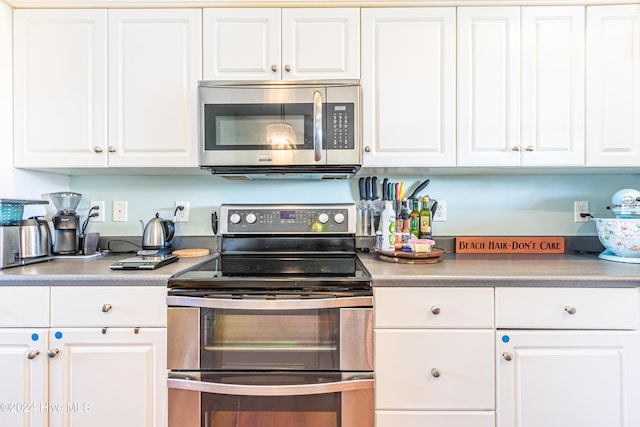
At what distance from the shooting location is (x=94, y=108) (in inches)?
62.3

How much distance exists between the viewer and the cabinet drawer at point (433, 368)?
4.07 feet

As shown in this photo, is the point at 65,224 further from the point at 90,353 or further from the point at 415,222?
the point at 415,222

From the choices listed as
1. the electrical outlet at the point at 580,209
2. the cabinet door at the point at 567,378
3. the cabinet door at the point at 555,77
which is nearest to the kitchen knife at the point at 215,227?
the cabinet door at the point at 567,378

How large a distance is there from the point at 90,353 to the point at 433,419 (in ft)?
4.11

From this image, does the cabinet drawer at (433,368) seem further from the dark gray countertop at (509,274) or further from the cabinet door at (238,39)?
the cabinet door at (238,39)

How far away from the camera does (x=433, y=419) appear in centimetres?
125

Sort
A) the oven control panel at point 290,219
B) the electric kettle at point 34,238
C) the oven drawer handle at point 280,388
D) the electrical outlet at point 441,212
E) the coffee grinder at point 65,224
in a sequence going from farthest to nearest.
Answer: the electrical outlet at point 441,212 → the oven control panel at point 290,219 → the coffee grinder at point 65,224 → the electric kettle at point 34,238 → the oven drawer handle at point 280,388

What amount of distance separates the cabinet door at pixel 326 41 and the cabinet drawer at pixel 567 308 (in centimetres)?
112

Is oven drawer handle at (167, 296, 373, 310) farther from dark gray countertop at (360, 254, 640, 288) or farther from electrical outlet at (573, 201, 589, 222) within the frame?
electrical outlet at (573, 201, 589, 222)

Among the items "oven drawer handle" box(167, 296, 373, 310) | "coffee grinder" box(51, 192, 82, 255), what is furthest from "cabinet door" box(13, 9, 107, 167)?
"oven drawer handle" box(167, 296, 373, 310)

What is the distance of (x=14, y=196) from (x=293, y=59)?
4.64ft

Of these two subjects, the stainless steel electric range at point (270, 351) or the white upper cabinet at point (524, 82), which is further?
the white upper cabinet at point (524, 82)

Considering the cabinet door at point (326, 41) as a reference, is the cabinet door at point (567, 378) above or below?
below

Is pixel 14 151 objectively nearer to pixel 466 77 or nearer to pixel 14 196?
pixel 14 196
